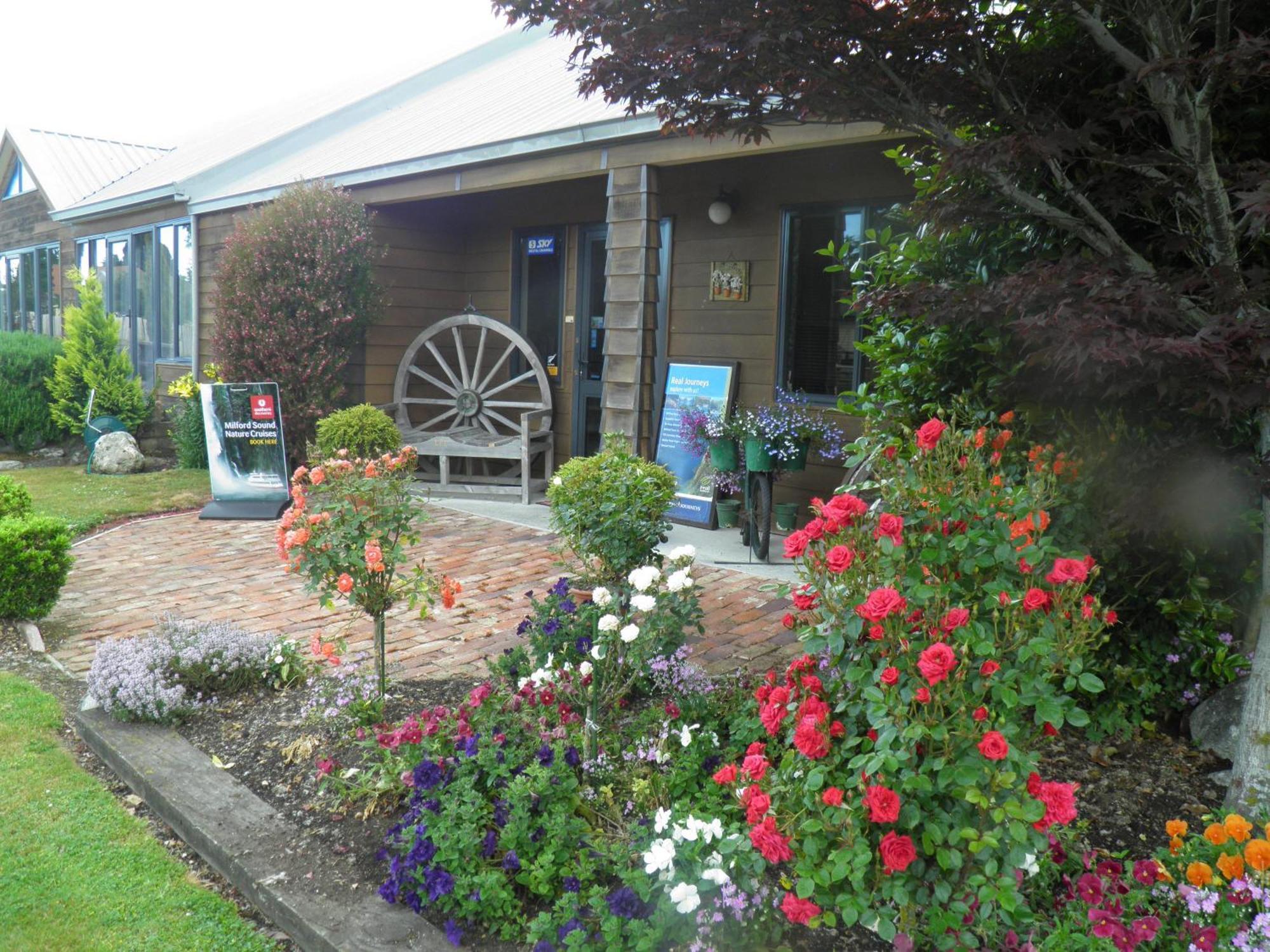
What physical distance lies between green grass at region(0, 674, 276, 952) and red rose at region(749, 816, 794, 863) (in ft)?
4.38

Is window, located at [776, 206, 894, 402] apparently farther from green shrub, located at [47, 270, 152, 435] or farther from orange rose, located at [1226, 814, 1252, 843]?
green shrub, located at [47, 270, 152, 435]

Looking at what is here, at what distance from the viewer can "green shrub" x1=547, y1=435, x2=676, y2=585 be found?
4.57 meters

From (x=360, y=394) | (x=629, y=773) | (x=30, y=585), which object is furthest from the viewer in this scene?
(x=360, y=394)

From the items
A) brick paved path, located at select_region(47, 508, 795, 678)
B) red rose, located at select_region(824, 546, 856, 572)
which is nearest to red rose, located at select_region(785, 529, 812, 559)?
red rose, located at select_region(824, 546, 856, 572)

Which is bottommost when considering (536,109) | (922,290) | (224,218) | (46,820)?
(46,820)

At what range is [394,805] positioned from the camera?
3027mm

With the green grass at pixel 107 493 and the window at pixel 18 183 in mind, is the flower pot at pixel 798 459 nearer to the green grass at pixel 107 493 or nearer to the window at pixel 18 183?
the green grass at pixel 107 493

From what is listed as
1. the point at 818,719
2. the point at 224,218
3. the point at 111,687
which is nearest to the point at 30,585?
the point at 111,687

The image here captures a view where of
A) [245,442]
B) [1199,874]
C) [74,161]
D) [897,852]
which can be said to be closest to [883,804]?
[897,852]

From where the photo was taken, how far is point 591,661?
323cm

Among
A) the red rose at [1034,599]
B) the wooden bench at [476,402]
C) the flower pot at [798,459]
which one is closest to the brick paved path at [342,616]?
the flower pot at [798,459]

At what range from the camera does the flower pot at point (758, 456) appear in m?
6.29

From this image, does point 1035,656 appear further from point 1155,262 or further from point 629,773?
point 1155,262

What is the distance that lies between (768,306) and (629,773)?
16.7 feet
